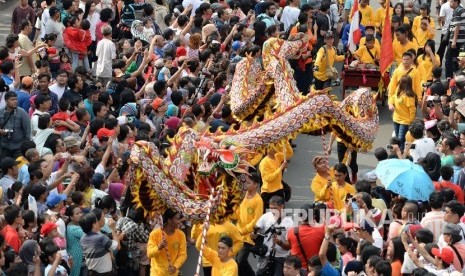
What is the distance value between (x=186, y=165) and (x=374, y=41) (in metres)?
8.26

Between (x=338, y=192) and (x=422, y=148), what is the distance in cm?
241

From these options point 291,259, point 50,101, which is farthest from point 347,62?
point 291,259

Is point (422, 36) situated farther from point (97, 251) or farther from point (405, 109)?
point (97, 251)

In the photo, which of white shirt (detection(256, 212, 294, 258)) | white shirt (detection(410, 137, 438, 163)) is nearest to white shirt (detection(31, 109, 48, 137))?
white shirt (detection(256, 212, 294, 258))

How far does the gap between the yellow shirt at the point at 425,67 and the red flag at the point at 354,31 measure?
1.30 m

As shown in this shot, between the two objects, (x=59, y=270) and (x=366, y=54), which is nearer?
(x=59, y=270)

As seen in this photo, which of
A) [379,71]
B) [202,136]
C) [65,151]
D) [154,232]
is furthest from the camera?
[379,71]

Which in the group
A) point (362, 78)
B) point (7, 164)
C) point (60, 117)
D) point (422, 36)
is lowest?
point (362, 78)

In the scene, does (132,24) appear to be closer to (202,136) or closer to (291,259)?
(202,136)

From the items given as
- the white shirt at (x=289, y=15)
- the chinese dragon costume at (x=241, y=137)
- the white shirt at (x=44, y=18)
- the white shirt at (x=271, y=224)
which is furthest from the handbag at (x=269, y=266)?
the white shirt at (x=289, y=15)

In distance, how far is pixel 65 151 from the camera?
59.2 feet

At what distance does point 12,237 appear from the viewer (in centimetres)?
1548

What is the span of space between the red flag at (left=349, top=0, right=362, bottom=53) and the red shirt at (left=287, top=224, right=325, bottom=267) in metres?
9.00

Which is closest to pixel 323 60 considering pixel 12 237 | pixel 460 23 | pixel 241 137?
pixel 460 23
